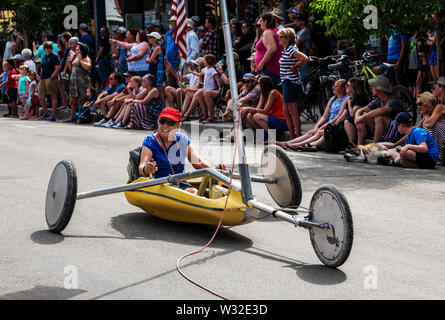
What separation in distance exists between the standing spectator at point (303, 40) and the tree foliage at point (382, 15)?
3793 mm

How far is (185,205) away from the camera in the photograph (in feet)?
21.7

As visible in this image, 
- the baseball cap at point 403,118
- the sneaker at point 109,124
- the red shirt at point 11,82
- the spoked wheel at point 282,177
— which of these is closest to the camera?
the spoked wheel at point 282,177

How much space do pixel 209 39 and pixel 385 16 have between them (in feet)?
23.4

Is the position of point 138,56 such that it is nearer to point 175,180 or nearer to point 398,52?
point 398,52

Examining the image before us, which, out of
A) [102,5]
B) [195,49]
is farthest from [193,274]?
[102,5]

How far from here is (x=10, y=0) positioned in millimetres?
27453

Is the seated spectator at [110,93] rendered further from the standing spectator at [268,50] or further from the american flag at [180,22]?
the standing spectator at [268,50]

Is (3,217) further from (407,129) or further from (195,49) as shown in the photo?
(195,49)

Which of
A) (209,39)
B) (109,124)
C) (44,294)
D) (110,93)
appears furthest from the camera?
(110,93)

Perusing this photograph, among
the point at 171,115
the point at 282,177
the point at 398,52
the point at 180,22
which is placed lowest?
the point at 282,177

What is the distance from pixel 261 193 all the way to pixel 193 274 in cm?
322

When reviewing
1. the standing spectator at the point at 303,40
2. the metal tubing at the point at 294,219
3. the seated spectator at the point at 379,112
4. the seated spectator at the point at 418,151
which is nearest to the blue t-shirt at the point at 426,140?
the seated spectator at the point at 418,151

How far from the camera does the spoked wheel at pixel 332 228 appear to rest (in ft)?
17.6

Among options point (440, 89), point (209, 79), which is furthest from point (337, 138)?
point (209, 79)
